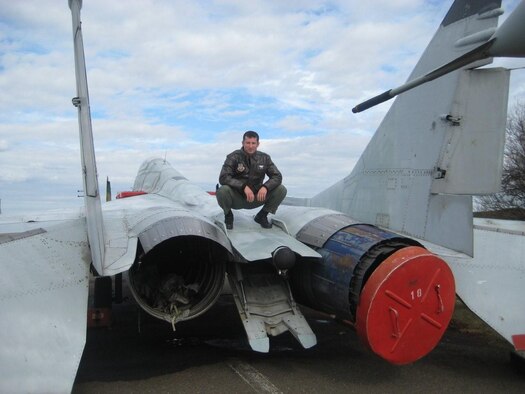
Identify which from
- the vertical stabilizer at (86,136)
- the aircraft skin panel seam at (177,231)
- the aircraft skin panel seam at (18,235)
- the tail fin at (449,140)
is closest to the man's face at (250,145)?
the aircraft skin panel seam at (177,231)

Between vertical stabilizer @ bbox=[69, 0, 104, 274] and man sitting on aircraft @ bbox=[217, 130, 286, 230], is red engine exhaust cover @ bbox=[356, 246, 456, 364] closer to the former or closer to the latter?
man sitting on aircraft @ bbox=[217, 130, 286, 230]

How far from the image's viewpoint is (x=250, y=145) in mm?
5188

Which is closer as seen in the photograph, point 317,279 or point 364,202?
point 317,279

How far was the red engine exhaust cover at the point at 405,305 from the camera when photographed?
3825 millimetres

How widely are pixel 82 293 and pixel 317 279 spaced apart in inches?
81.0

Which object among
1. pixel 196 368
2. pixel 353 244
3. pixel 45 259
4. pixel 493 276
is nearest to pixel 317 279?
pixel 353 244

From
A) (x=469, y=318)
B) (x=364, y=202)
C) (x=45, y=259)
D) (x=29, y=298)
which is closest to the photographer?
(x=29, y=298)

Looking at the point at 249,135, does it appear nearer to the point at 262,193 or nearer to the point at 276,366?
the point at 262,193

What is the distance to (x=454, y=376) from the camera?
4.41 metres

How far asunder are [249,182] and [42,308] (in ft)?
8.01

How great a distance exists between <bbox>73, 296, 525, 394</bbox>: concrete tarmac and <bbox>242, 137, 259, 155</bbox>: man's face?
79.5 inches

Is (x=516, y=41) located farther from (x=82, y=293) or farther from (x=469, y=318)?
(x=469, y=318)

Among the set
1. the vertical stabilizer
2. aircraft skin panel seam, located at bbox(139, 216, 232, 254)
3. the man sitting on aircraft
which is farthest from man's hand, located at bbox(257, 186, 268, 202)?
the vertical stabilizer

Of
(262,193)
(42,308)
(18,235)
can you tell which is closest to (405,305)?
(262,193)
